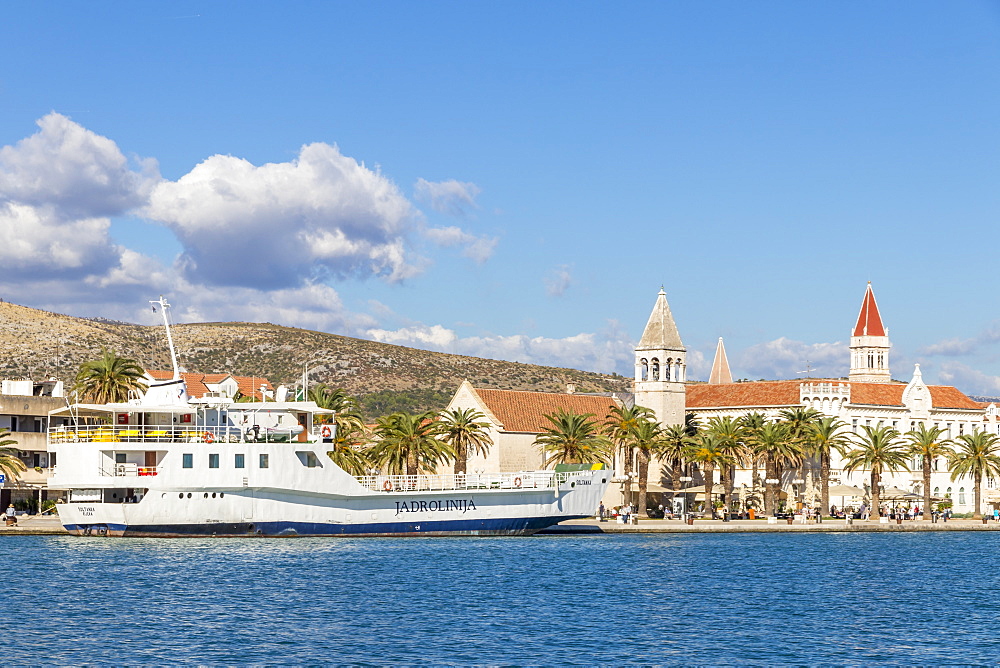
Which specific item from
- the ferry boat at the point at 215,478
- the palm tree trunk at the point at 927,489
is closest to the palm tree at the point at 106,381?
the ferry boat at the point at 215,478

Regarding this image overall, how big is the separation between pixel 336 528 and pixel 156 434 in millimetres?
9928

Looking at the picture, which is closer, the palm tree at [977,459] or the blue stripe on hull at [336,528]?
the blue stripe on hull at [336,528]

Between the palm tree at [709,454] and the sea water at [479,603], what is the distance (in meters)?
18.7

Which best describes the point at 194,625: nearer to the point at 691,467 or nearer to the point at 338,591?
the point at 338,591

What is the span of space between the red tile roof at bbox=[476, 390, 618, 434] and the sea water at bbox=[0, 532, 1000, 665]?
95.5 feet

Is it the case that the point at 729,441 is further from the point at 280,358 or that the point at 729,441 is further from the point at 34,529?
the point at 280,358

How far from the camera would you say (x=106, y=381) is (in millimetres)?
72188

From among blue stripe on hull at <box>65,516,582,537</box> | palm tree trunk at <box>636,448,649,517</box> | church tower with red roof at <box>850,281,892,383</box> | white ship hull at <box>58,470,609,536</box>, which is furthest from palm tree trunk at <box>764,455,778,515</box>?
church tower with red roof at <box>850,281,892,383</box>

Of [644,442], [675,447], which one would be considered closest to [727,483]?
[675,447]

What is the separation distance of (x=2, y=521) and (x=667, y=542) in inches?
1351

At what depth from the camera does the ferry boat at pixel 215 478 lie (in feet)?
198

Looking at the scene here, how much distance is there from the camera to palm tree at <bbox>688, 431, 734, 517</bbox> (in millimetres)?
81875

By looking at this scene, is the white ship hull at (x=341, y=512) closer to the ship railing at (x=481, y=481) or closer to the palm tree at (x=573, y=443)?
the ship railing at (x=481, y=481)

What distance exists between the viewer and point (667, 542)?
6688 cm
